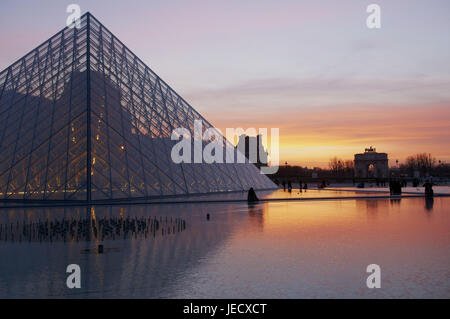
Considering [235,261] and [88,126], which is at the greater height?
[88,126]

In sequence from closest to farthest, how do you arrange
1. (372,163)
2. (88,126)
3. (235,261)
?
1. (235,261)
2. (88,126)
3. (372,163)

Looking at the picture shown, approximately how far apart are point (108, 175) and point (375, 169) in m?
127

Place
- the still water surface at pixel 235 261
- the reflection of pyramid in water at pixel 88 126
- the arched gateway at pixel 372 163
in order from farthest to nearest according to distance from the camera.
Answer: the arched gateway at pixel 372 163
the reflection of pyramid in water at pixel 88 126
the still water surface at pixel 235 261

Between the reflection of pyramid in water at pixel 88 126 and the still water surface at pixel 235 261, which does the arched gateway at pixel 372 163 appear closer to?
the reflection of pyramid in water at pixel 88 126

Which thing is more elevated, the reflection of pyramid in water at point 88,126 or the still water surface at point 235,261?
the reflection of pyramid in water at point 88,126

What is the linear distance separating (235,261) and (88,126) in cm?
2674

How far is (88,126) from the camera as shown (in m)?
35.6

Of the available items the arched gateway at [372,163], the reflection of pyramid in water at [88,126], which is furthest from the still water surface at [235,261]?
the arched gateway at [372,163]

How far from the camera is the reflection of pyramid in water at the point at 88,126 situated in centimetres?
3509

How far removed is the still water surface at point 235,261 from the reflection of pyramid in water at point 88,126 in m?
16.4

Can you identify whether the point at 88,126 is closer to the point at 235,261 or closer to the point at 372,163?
the point at 235,261

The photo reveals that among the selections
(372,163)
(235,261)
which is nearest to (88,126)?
(235,261)

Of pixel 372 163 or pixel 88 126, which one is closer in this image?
pixel 88 126
